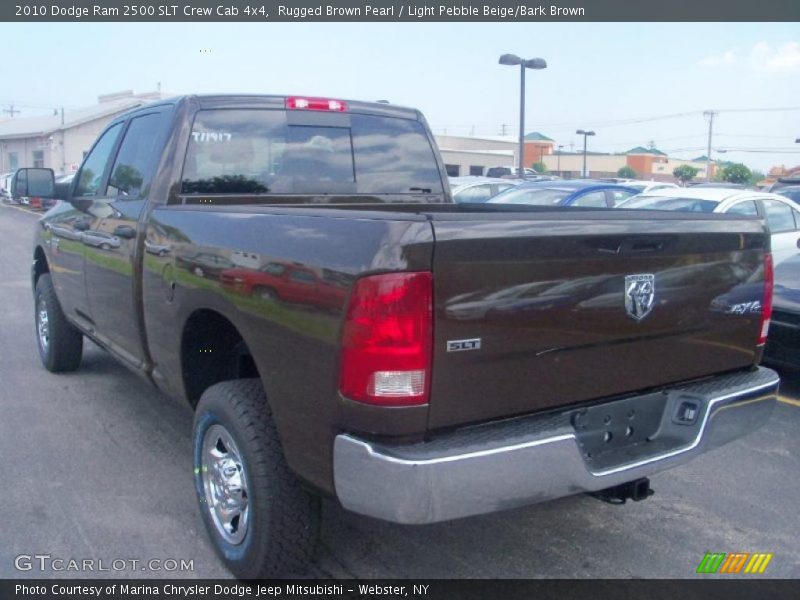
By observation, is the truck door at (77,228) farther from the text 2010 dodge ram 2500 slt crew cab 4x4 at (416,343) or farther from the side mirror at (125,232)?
the text 2010 dodge ram 2500 slt crew cab 4x4 at (416,343)

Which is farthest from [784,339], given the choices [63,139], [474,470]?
[63,139]

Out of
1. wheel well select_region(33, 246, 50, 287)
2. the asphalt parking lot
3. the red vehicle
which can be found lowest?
the asphalt parking lot

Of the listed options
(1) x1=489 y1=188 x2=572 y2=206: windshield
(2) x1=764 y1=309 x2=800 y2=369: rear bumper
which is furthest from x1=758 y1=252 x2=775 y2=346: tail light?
(1) x1=489 y1=188 x2=572 y2=206: windshield

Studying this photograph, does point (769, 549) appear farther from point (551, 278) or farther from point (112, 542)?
point (112, 542)

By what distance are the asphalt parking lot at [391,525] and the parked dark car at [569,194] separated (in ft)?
21.4

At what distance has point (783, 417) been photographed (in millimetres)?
5789

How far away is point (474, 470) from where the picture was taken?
8.74 feet

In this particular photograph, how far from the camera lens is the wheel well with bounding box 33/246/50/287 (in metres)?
6.50

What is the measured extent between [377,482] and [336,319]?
552mm

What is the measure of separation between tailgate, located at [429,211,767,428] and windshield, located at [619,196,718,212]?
5.60m

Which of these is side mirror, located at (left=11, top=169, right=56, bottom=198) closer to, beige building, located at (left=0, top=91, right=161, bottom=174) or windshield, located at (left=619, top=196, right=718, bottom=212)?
windshield, located at (left=619, top=196, right=718, bottom=212)

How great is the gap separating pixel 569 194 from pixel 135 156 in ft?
26.1

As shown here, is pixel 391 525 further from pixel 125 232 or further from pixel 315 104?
pixel 315 104

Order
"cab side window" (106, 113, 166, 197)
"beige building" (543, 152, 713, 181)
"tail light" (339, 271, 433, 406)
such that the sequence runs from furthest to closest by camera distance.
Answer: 1. "beige building" (543, 152, 713, 181)
2. "cab side window" (106, 113, 166, 197)
3. "tail light" (339, 271, 433, 406)
